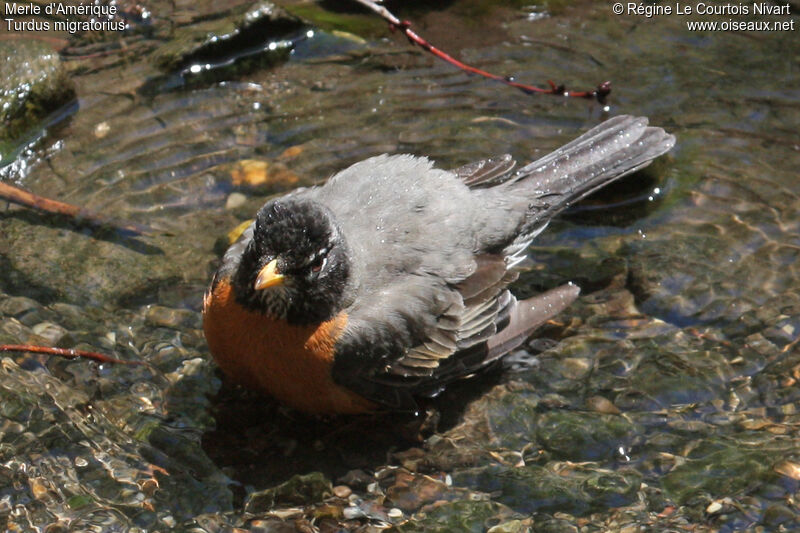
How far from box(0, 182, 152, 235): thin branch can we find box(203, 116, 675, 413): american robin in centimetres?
130

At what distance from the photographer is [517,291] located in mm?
6039

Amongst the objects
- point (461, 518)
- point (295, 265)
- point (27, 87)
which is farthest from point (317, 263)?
point (27, 87)

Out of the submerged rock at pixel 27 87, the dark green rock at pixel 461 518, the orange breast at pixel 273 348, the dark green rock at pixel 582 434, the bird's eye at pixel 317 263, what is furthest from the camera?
the submerged rock at pixel 27 87

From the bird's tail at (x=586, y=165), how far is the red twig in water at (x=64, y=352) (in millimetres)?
2526

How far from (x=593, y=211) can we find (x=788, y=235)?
1261mm

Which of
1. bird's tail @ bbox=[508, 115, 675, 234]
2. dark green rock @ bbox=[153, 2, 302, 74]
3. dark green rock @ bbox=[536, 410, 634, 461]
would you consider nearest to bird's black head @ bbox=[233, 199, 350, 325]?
dark green rock @ bbox=[536, 410, 634, 461]

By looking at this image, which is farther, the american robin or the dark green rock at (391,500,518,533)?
the american robin

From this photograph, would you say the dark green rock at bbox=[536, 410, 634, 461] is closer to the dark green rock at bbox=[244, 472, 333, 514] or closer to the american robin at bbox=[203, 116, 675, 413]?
the american robin at bbox=[203, 116, 675, 413]

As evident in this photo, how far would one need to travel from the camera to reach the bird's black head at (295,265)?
4488 mm

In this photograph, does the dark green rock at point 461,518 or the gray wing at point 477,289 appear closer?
the dark green rock at point 461,518

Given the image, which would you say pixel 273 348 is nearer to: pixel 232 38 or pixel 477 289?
pixel 477 289

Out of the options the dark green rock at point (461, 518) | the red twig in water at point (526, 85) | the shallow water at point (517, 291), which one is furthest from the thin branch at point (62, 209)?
the dark green rock at point (461, 518)

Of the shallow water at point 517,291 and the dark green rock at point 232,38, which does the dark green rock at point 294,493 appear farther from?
the dark green rock at point 232,38

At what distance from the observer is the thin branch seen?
613 centimetres
